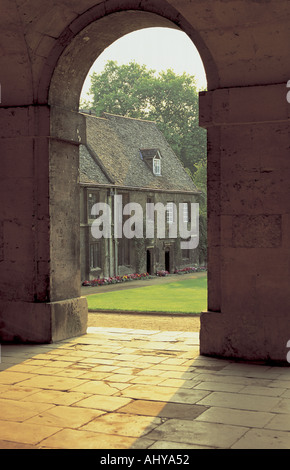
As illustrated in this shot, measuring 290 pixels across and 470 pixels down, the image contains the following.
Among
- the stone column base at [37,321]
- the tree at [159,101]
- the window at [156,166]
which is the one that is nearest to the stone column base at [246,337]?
the stone column base at [37,321]

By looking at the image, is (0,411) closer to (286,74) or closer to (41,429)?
(41,429)

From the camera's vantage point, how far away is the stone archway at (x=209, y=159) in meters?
6.80

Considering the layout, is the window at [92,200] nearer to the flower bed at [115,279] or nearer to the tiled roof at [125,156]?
the tiled roof at [125,156]

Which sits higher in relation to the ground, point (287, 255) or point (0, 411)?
point (287, 255)

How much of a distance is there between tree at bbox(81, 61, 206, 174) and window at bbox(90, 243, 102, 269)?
17.6 m

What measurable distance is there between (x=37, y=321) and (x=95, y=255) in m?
21.0

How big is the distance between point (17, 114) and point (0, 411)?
14.1ft

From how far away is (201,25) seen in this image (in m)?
6.86

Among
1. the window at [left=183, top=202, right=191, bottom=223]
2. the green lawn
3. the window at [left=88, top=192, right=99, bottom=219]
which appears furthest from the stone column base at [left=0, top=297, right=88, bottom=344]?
the window at [left=183, top=202, right=191, bottom=223]

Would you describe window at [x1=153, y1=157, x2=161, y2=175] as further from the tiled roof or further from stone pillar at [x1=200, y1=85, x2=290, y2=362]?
stone pillar at [x1=200, y1=85, x2=290, y2=362]

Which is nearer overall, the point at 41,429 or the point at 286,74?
the point at 41,429

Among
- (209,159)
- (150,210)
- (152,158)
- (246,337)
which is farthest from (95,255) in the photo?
(246,337)

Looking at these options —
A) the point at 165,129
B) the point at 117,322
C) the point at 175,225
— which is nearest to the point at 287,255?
the point at 117,322

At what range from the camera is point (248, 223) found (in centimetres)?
697
